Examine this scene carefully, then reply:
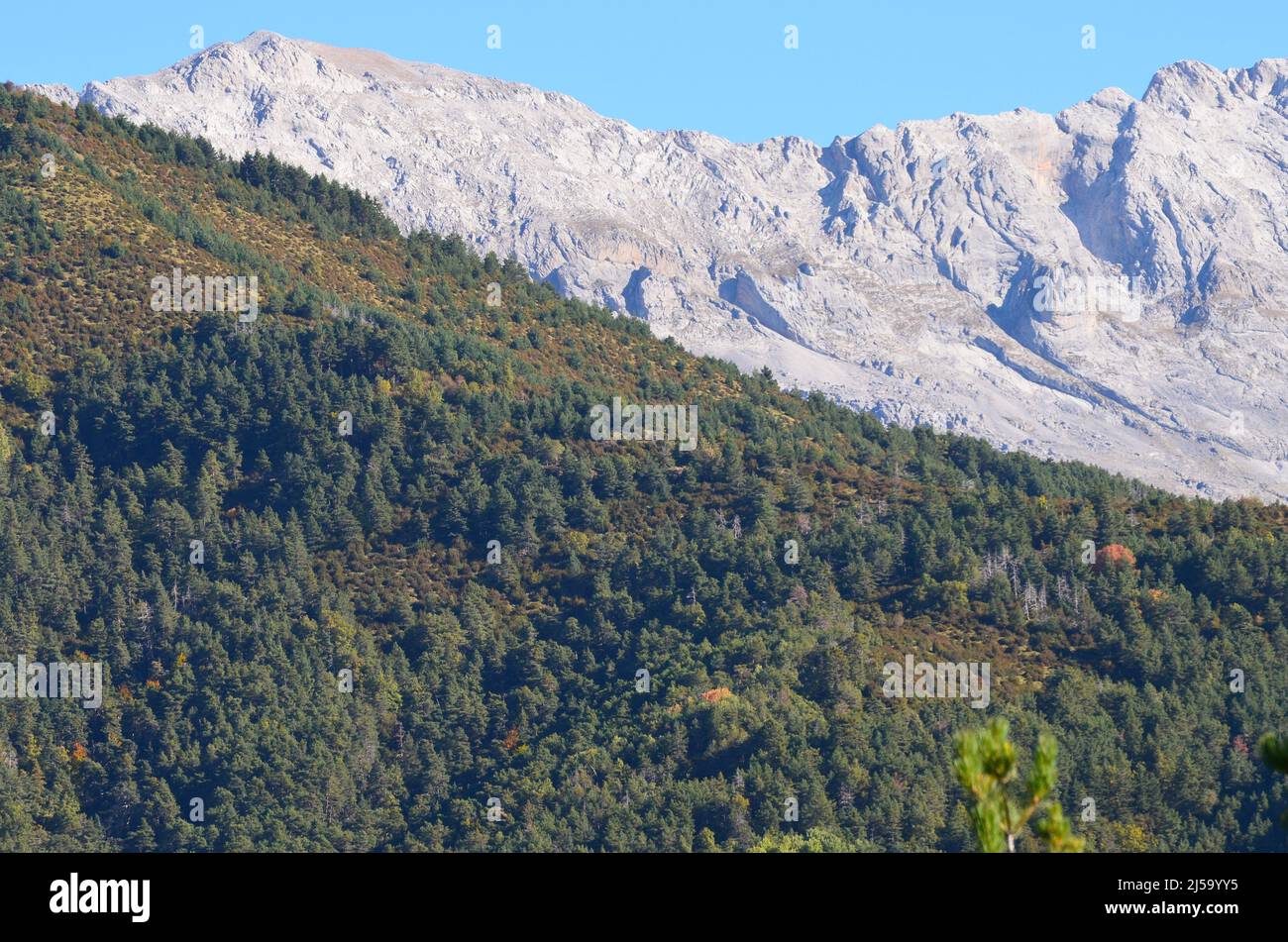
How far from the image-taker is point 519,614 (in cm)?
17600

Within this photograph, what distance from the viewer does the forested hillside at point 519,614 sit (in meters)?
147

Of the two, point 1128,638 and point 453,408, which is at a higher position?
point 453,408

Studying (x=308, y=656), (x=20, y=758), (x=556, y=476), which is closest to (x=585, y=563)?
(x=556, y=476)

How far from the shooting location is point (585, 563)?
18125 centimetres

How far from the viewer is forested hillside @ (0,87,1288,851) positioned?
14675 cm

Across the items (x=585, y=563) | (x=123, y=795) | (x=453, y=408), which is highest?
(x=453, y=408)

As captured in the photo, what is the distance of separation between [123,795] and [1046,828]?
134395 millimetres
